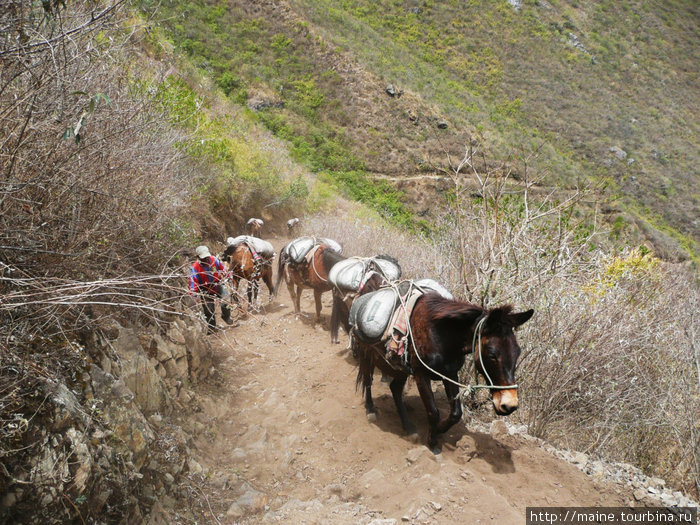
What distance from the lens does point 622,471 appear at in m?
3.59

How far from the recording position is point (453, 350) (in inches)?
145

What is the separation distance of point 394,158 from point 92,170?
94.4 ft

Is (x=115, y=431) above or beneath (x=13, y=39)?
beneath

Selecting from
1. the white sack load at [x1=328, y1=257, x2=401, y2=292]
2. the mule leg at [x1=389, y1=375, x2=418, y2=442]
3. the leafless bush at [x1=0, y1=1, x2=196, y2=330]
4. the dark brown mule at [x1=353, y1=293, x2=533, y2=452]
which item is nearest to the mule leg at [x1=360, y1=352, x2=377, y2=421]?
the dark brown mule at [x1=353, y1=293, x2=533, y2=452]

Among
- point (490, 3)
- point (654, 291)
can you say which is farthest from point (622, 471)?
point (490, 3)

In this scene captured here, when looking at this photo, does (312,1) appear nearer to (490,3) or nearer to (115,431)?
(490,3)

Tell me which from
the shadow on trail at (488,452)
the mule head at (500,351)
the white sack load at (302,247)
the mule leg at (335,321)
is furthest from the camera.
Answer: the white sack load at (302,247)

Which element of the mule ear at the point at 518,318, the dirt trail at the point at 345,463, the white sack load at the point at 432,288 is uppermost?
the mule ear at the point at 518,318

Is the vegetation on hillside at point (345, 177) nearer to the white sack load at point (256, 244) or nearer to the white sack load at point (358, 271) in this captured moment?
the white sack load at point (358, 271)

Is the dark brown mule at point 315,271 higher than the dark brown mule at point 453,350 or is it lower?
lower

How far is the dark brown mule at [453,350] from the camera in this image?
322 centimetres

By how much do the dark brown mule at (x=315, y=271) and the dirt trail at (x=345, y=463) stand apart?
2.15 m

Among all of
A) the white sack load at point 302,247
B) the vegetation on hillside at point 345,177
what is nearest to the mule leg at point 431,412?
the vegetation on hillside at point 345,177

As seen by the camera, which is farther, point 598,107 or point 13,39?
point 598,107
